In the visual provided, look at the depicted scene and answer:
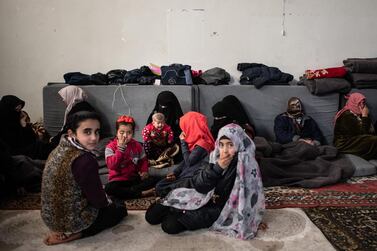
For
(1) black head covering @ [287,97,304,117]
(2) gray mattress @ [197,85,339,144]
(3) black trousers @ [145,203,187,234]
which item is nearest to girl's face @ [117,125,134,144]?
(3) black trousers @ [145,203,187,234]

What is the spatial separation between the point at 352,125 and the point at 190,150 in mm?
2092

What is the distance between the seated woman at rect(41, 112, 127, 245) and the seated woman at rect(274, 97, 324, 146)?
8.15 feet

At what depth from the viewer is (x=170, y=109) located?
3.89 m

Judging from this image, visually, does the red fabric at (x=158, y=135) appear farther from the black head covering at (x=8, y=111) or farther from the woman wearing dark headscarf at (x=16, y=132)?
the black head covering at (x=8, y=111)

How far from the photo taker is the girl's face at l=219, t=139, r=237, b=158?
88.4 inches

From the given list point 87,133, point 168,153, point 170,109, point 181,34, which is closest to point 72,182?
point 87,133

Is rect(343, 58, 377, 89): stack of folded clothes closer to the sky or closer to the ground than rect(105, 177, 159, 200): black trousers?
closer to the sky

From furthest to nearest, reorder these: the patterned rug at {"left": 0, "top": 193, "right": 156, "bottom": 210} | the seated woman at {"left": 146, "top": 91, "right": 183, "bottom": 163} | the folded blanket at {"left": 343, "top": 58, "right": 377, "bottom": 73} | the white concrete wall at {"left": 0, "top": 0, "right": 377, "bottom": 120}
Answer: the white concrete wall at {"left": 0, "top": 0, "right": 377, "bottom": 120} < the folded blanket at {"left": 343, "top": 58, "right": 377, "bottom": 73} < the seated woman at {"left": 146, "top": 91, "right": 183, "bottom": 163} < the patterned rug at {"left": 0, "top": 193, "right": 156, "bottom": 210}

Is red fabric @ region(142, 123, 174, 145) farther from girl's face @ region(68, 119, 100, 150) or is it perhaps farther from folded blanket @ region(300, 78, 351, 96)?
folded blanket @ region(300, 78, 351, 96)

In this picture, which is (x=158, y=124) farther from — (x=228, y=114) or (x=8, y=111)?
(x=8, y=111)

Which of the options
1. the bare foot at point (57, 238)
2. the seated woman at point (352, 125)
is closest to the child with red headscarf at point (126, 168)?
the bare foot at point (57, 238)

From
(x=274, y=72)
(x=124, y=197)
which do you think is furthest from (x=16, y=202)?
(x=274, y=72)

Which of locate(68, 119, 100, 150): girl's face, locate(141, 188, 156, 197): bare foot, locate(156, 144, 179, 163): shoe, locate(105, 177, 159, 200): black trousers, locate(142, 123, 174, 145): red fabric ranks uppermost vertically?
locate(68, 119, 100, 150): girl's face

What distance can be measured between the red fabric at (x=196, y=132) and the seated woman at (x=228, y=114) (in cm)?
44
